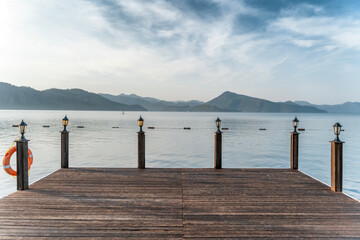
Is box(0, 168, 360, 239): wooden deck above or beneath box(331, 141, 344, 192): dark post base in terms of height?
beneath

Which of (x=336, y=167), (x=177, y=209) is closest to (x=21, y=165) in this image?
(x=177, y=209)

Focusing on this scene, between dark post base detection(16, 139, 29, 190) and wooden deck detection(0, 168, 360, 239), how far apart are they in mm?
196

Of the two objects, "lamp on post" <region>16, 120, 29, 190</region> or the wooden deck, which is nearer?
the wooden deck

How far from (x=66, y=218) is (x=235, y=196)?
2.61 metres

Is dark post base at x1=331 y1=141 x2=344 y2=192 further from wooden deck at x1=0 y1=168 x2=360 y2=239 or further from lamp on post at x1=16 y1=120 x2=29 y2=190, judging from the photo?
lamp on post at x1=16 y1=120 x2=29 y2=190

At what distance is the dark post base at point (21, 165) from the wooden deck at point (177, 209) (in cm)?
20

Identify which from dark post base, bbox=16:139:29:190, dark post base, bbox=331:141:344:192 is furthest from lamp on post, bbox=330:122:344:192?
dark post base, bbox=16:139:29:190

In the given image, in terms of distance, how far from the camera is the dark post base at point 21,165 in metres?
4.69

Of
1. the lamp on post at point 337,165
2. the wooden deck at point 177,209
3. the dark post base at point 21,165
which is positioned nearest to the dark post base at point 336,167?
the lamp on post at point 337,165

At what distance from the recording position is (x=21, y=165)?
15.6ft

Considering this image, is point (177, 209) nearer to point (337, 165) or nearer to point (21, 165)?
point (21, 165)

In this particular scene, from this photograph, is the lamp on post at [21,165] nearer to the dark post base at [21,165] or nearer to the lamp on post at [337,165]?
the dark post base at [21,165]

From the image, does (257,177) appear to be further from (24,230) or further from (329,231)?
(24,230)

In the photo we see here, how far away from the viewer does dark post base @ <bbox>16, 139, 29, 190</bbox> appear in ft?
15.4
